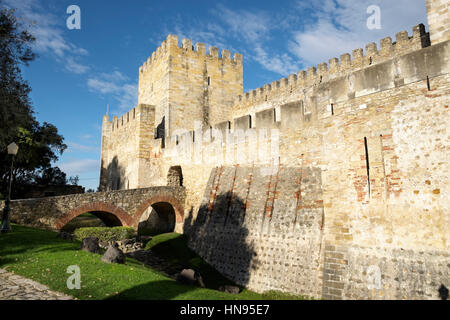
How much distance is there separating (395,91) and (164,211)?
14352 millimetres

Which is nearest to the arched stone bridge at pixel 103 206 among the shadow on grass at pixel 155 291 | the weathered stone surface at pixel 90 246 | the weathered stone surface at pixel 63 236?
the weathered stone surface at pixel 63 236

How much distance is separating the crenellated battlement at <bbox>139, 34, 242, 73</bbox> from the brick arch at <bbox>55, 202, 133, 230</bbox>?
13.0 meters

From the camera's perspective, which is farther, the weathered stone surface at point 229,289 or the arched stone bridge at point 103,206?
the arched stone bridge at point 103,206

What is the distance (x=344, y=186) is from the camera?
877cm

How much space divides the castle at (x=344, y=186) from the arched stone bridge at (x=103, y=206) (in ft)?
4.32

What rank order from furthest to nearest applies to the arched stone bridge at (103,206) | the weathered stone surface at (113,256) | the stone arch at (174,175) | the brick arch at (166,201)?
1. the stone arch at (174,175)
2. the brick arch at (166,201)
3. the arched stone bridge at (103,206)
4. the weathered stone surface at (113,256)

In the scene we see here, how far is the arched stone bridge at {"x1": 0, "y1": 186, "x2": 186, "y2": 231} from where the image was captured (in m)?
13.5

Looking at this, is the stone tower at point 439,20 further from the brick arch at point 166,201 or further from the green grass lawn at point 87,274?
the brick arch at point 166,201

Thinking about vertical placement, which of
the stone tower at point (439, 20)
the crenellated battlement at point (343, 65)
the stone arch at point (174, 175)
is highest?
the crenellated battlement at point (343, 65)

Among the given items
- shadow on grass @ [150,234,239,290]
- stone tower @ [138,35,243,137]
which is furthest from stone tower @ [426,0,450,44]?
stone tower @ [138,35,243,137]

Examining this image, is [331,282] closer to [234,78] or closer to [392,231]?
[392,231]

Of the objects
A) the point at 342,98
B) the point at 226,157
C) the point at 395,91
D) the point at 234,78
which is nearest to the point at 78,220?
the point at 226,157

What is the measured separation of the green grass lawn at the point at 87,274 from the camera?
6.57 m

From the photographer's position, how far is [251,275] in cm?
1039
